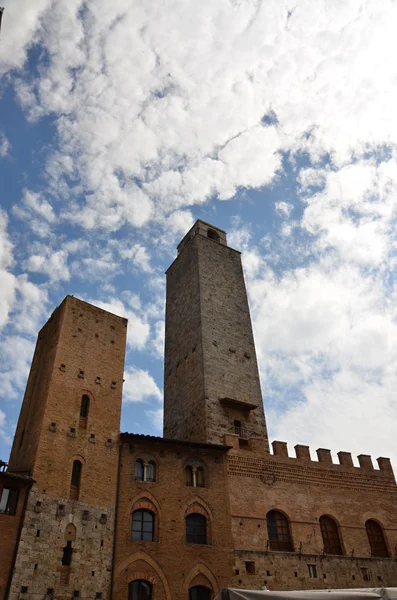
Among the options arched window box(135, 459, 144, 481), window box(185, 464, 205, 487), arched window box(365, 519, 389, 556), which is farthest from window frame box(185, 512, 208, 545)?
arched window box(365, 519, 389, 556)

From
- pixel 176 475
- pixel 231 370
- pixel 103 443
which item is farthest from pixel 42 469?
pixel 231 370

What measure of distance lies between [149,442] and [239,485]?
4.42 m

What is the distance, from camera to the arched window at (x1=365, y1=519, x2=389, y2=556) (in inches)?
883

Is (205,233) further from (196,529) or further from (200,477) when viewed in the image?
(196,529)

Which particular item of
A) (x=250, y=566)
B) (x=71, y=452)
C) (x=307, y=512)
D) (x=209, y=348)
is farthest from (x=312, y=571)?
(x=209, y=348)

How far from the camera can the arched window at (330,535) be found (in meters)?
21.5

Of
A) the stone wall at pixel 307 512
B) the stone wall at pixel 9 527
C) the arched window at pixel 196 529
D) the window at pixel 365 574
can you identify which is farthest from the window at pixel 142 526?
the window at pixel 365 574

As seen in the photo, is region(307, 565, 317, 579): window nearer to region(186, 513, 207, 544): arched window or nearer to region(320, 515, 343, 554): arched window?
region(320, 515, 343, 554): arched window

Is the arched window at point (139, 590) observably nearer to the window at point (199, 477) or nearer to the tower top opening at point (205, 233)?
the window at point (199, 477)

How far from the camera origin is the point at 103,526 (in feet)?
58.2

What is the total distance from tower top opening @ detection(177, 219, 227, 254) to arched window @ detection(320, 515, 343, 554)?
61.2 feet

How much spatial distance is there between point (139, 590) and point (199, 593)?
2.31 metres

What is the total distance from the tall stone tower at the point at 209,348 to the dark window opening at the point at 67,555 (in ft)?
Answer: 27.1

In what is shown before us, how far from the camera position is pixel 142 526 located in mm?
18484
